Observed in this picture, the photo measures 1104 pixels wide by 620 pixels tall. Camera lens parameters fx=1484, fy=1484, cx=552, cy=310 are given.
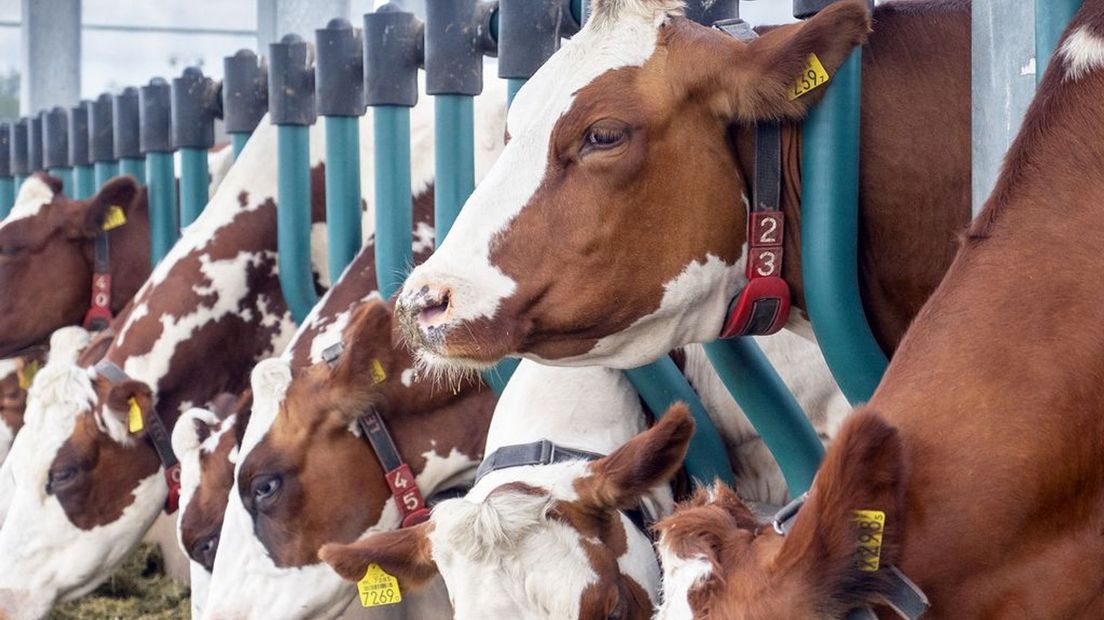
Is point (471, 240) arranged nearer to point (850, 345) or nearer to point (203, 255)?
point (850, 345)

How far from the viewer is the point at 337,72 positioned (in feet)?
11.8

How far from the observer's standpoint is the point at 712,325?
2180mm

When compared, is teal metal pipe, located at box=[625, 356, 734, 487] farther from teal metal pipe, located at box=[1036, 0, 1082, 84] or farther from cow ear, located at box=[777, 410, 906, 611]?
cow ear, located at box=[777, 410, 906, 611]

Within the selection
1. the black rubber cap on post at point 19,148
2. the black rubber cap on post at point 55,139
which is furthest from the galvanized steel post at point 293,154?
the black rubber cap on post at point 19,148

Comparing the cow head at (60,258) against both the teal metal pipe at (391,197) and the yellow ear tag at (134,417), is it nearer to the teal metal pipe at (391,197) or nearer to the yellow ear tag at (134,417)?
the yellow ear tag at (134,417)

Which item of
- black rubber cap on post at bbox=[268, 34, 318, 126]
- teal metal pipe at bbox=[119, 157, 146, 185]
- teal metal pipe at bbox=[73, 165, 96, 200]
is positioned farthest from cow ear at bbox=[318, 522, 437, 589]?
teal metal pipe at bbox=[73, 165, 96, 200]

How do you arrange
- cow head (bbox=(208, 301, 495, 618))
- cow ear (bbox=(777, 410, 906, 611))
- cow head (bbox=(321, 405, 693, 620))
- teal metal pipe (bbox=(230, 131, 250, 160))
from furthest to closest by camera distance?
1. teal metal pipe (bbox=(230, 131, 250, 160))
2. cow head (bbox=(208, 301, 495, 618))
3. cow head (bbox=(321, 405, 693, 620))
4. cow ear (bbox=(777, 410, 906, 611))

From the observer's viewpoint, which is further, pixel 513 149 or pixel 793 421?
pixel 793 421

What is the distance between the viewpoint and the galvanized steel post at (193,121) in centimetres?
465

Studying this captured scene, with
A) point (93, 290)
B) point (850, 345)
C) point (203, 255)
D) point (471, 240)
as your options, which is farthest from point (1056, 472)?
point (93, 290)

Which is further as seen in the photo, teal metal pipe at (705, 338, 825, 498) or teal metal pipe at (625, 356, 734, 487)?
teal metal pipe at (625, 356, 734, 487)

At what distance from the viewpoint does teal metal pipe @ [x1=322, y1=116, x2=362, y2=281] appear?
11.9 ft

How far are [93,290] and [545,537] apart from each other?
3421mm

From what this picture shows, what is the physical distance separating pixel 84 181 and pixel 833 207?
479 cm
